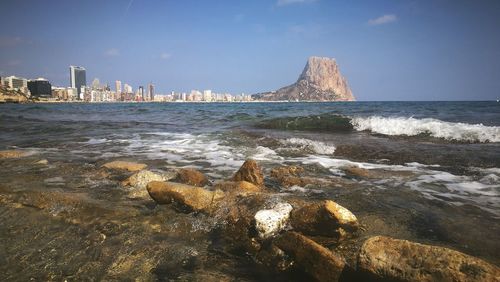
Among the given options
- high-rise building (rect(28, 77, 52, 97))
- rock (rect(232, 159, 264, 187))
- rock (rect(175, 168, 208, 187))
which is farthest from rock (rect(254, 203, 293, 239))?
high-rise building (rect(28, 77, 52, 97))

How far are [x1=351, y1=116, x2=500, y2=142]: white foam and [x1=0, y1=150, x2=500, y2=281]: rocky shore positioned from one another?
31.7ft

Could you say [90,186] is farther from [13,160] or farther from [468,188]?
[468,188]

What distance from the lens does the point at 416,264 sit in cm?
189

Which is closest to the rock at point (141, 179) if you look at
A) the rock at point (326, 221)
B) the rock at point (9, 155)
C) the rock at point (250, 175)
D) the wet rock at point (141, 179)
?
the wet rock at point (141, 179)

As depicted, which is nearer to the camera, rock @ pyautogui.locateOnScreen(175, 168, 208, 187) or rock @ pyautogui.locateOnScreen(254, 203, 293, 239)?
rock @ pyautogui.locateOnScreen(254, 203, 293, 239)

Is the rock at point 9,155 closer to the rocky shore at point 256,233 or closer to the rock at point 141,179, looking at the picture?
the rocky shore at point 256,233

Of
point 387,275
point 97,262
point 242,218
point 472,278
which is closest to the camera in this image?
point 472,278

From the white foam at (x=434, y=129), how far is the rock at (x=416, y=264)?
1042 cm

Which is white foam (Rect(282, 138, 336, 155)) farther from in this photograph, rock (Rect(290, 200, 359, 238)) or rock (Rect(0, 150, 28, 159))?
rock (Rect(0, 150, 28, 159))

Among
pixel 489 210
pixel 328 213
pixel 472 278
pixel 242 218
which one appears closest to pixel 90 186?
pixel 242 218

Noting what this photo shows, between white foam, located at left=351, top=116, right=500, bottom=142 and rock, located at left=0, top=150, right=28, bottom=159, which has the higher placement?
white foam, located at left=351, top=116, right=500, bottom=142

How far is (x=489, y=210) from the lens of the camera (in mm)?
3717

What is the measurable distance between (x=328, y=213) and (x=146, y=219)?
197 centimetres

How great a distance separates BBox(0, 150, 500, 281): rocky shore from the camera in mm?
1921
